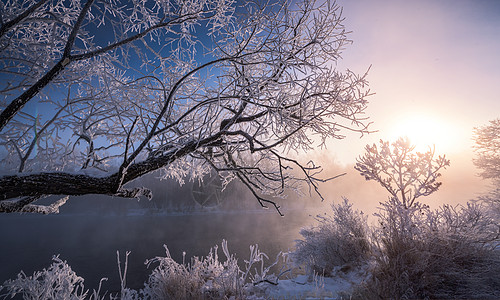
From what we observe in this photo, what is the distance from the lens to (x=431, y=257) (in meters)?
3.70

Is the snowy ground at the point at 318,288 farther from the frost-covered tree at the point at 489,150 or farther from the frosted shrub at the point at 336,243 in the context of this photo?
the frost-covered tree at the point at 489,150

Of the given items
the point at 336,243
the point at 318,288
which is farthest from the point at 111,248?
the point at 318,288

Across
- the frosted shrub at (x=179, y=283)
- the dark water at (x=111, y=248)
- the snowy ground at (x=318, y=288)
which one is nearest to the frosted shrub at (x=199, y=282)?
the frosted shrub at (x=179, y=283)

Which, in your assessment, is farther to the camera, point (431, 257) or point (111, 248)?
point (111, 248)

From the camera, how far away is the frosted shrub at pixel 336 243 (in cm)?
589

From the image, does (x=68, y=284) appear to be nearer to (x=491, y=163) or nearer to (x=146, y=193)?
(x=146, y=193)

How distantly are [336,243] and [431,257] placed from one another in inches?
103

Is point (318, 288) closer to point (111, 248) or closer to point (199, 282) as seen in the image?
point (199, 282)

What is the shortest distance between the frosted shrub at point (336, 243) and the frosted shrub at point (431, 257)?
163 cm

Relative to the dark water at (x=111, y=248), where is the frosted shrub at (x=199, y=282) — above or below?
above

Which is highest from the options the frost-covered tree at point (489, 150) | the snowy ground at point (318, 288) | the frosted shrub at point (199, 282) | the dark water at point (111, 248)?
the frost-covered tree at point (489, 150)

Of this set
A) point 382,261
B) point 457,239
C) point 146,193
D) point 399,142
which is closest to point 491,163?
point 399,142

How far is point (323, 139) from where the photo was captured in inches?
143

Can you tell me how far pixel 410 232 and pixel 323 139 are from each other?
2058 millimetres
